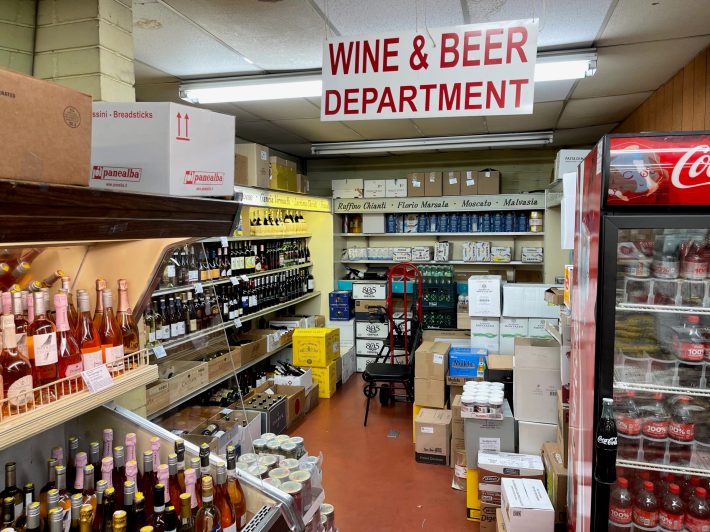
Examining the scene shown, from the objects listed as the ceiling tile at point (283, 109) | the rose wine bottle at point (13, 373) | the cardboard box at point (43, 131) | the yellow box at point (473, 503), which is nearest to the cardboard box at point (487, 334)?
the yellow box at point (473, 503)

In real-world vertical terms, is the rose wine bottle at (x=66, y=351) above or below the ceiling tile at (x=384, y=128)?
below

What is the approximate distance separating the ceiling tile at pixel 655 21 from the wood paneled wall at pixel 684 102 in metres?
0.46

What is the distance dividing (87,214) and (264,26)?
7.90 feet

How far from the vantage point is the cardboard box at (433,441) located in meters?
4.28

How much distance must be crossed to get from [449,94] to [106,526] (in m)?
2.15

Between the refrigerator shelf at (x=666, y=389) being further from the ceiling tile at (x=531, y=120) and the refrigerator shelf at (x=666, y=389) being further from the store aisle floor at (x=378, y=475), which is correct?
the ceiling tile at (x=531, y=120)

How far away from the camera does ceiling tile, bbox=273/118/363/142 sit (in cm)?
538

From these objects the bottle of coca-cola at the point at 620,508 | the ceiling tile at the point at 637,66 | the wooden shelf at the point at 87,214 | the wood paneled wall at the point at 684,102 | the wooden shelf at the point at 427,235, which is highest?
the ceiling tile at the point at 637,66

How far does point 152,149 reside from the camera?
4.48 ft

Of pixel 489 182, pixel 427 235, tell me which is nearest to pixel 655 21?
pixel 489 182

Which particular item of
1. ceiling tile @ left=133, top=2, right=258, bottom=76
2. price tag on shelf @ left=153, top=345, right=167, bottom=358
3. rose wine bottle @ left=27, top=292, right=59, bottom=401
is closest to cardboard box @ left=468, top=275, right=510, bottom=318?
ceiling tile @ left=133, top=2, right=258, bottom=76

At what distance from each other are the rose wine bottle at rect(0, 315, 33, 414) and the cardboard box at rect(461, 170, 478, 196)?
243 inches

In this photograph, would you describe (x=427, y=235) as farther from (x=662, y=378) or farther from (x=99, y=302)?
(x=99, y=302)

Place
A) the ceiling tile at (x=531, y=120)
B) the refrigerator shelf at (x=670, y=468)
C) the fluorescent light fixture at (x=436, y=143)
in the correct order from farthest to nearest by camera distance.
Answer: the fluorescent light fixture at (x=436, y=143)
the ceiling tile at (x=531, y=120)
the refrigerator shelf at (x=670, y=468)
